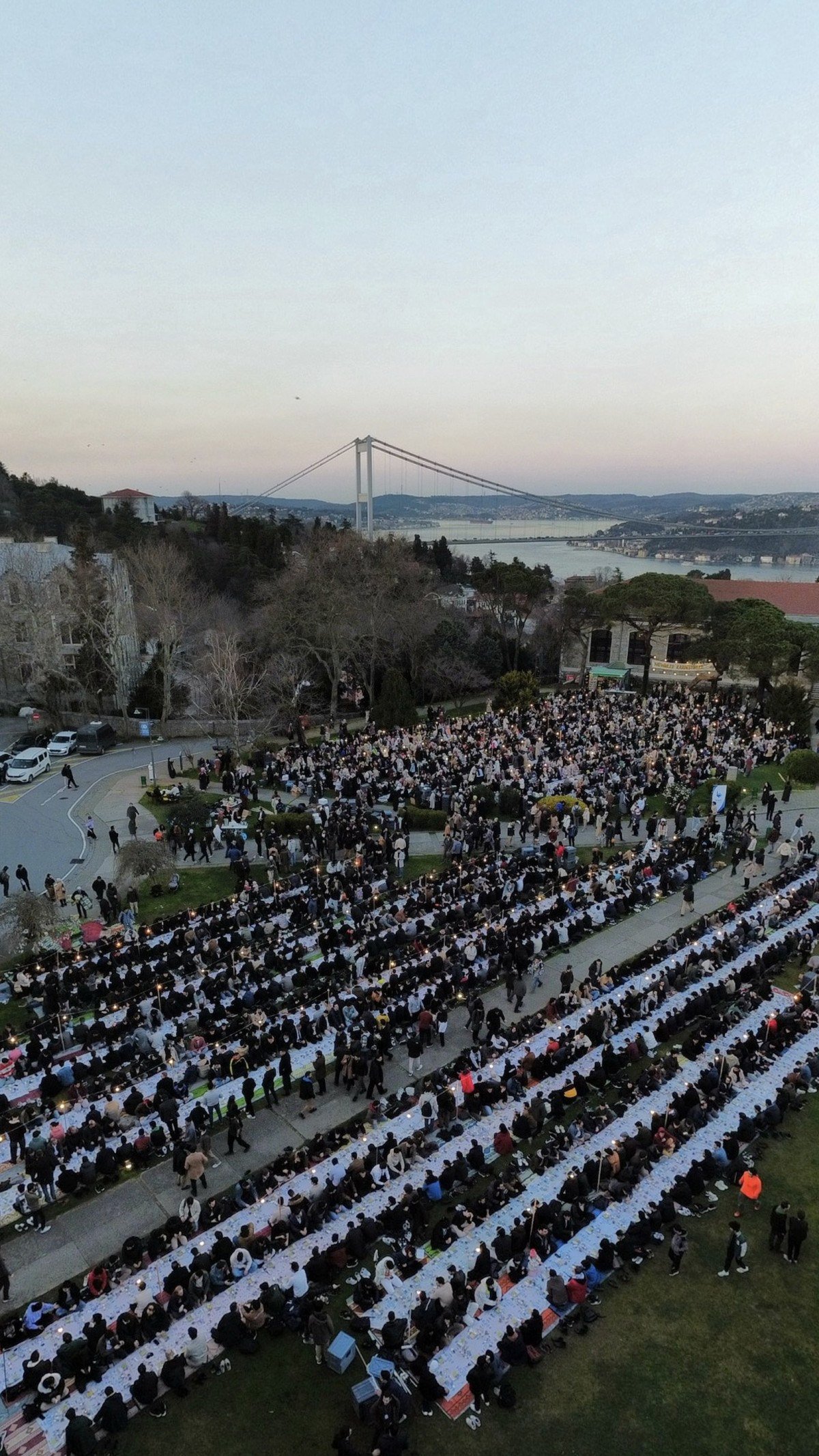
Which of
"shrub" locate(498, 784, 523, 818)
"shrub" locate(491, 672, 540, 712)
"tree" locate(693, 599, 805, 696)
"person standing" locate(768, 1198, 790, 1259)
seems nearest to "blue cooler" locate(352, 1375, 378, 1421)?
"person standing" locate(768, 1198, 790, 1259)

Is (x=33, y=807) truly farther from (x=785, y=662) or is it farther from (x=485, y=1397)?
(x=785, y=662)

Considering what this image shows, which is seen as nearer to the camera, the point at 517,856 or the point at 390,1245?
the point at 390,1245

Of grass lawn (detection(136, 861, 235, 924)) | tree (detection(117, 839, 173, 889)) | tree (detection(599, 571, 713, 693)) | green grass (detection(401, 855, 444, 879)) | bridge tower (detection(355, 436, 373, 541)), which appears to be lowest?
green grass (detection(401, 855, 444, 879))

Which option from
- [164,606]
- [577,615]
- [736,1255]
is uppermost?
[164,606]

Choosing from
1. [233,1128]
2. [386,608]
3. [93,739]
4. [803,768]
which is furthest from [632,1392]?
[386,608]

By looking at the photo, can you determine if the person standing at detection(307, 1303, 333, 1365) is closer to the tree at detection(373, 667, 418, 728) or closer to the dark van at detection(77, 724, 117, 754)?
the tree at detection(373, 667, 418, 728)

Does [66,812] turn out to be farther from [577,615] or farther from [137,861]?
[577,615]

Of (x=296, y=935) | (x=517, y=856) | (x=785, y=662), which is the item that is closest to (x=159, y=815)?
(x=296, y=935)
